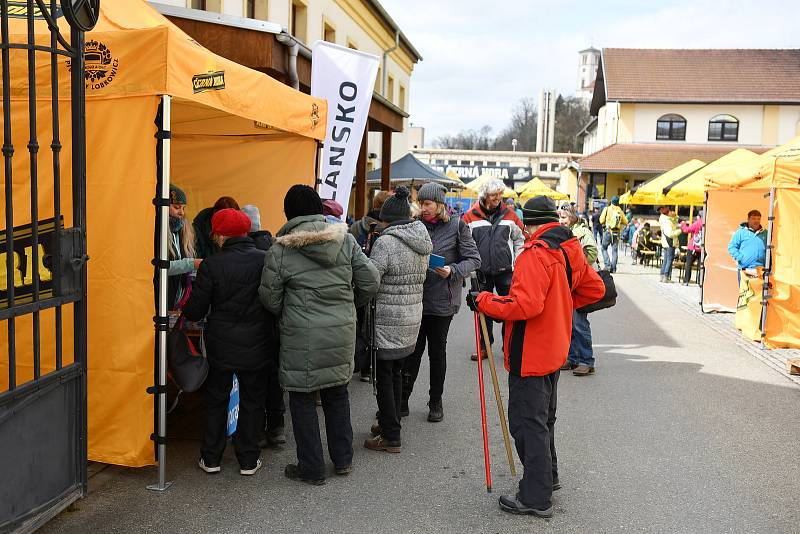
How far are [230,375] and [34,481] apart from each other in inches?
50.9

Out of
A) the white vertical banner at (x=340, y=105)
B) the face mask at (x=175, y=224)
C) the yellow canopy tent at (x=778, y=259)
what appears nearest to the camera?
the face mask at (x=175, y=224)

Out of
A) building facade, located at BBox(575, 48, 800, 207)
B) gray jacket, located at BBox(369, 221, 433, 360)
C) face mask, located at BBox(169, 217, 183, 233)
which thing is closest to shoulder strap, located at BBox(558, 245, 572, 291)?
gray jacket, located at BBox(369, 221, 433, 360)

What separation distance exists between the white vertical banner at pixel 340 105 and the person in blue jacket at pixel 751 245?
17.8 ft

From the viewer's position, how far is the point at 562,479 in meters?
4.82

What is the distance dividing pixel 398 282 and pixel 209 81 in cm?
179

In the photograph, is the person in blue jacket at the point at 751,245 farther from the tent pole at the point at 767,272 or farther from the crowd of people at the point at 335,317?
the crowd of people at the point at 335,317

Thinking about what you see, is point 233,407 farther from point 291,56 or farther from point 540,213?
point 291,56

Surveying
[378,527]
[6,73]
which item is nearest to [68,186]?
[6,73]

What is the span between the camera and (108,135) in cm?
441

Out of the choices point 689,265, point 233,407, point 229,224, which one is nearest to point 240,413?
point 233,407

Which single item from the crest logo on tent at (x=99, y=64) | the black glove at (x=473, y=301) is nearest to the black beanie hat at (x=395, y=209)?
the black glove at (x=473, y=301)

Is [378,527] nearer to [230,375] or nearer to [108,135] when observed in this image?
[230,375]

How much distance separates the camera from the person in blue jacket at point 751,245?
374 inches

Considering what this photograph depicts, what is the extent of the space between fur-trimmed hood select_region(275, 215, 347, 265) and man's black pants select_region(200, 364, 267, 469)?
A: 835 mm
